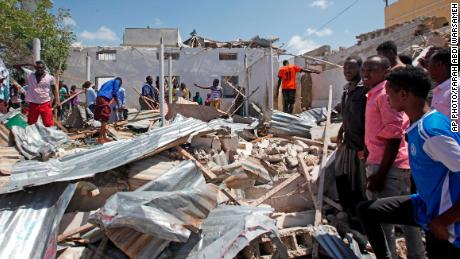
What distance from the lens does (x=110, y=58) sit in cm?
1977

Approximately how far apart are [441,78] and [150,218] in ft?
7.99

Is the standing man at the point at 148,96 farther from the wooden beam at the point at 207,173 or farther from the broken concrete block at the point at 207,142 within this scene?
the wooden beam at the point at 207,173

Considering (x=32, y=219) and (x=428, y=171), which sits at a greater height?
(x=428, y=171)

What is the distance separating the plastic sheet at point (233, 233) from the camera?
2684mm

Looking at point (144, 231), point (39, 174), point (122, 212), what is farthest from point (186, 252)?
point (39, 174)

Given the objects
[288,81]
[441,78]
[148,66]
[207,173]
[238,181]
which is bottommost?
[238,181]

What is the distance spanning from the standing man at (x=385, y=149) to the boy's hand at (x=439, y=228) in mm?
800

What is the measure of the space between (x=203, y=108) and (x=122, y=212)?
19.9 feet

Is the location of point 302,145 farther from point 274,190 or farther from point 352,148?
point 352,148

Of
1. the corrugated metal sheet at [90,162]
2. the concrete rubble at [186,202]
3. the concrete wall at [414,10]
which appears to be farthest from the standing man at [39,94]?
the concrete wall at [414,10]

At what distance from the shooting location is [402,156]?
2779 mm

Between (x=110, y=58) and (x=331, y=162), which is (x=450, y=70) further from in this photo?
(x=110, y=58)

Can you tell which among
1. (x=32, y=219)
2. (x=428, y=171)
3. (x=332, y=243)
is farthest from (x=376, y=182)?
(x=32, y=219)

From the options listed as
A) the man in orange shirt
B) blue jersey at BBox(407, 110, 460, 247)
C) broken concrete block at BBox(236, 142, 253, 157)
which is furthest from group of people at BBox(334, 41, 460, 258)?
the man in orange shirt
